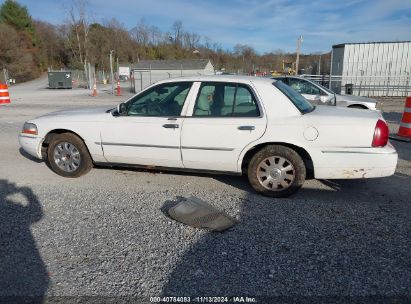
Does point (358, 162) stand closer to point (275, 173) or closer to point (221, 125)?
point (275, 173)

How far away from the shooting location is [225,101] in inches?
168

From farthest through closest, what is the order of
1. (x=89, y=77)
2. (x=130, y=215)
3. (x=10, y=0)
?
(x=10, y=0)
(x=89, y=77)
(x=130, y=215)

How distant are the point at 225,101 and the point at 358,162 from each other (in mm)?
1856

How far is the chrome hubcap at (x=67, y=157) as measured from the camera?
494 centimetres

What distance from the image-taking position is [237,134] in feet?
13.5

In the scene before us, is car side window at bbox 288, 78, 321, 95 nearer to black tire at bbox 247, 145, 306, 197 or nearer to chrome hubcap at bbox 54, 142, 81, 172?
black tire at bbox 247, 145, 306, 197

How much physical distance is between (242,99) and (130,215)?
6.81 feet

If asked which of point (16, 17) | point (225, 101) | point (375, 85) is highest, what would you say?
point (16, 17)

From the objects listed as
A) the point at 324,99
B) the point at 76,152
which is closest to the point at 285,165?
the point at 76,152

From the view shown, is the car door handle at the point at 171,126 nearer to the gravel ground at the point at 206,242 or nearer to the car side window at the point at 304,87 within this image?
the gravel ground at the point at 206,242

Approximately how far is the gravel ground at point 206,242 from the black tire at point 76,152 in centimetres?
22

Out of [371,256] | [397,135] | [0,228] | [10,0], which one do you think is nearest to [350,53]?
[397,135]

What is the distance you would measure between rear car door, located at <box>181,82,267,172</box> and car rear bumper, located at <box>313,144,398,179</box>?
35.4 inches

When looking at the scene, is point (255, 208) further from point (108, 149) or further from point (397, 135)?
point (397, 135)
